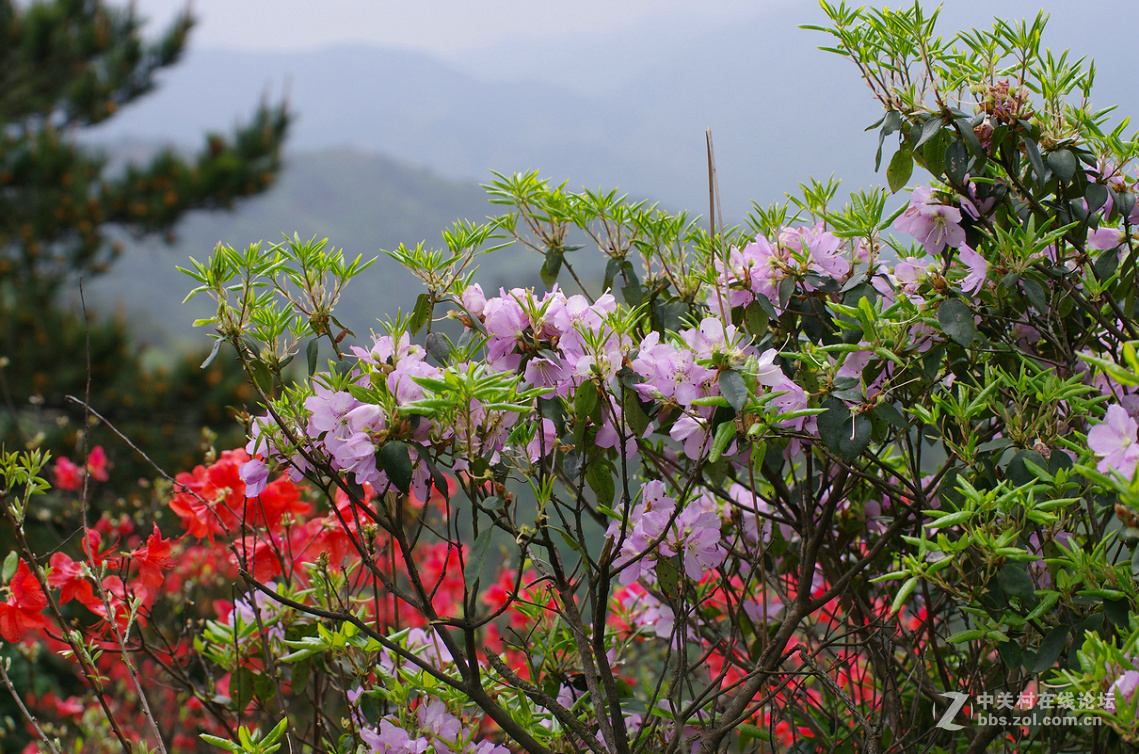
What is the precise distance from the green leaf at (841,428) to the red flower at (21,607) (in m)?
1.03

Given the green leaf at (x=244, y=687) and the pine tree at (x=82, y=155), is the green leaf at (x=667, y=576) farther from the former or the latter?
the pine tree at (x=82, y=155)

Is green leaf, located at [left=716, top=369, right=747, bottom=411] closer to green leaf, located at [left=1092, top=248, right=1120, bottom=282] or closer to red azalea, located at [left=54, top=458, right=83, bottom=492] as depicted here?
green leaf, located at [left=1092, top=248, right=1120, bottom=282]

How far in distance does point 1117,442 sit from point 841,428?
23cm

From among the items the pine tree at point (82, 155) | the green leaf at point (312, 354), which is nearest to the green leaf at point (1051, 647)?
the green leaf at point (312, 354)

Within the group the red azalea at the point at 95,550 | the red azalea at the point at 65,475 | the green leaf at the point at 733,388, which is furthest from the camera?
the red azalea at the point at 65,475

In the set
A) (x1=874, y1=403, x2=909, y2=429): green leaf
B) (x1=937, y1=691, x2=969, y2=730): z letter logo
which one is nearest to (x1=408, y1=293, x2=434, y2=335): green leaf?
(x1=874, y1=403, x2=909, y2=429): green leaf

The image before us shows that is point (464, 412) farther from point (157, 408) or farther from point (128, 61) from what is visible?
point (128, 61)

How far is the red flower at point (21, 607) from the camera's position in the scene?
1.03 meters

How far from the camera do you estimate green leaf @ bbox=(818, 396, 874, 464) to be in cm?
76

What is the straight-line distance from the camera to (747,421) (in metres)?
0.73

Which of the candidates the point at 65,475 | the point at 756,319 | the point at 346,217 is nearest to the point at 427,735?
the point at 756,319

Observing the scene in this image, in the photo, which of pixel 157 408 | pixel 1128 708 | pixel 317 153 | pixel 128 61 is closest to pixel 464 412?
pixel 1128 708

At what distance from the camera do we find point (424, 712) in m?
0.95

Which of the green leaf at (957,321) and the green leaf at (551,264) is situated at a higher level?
the green leaf at (551,264)
